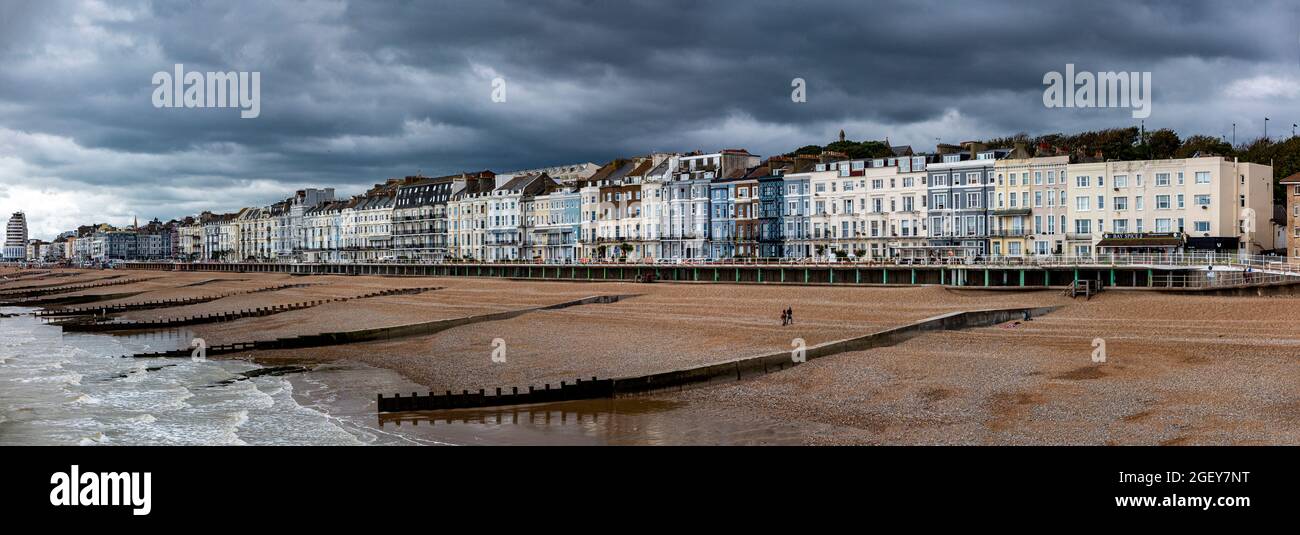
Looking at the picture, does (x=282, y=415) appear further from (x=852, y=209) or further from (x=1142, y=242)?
(x=852, y=209)

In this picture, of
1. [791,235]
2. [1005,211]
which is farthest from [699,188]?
[1005,211]

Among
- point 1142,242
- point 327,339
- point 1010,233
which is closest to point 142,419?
point 327,339

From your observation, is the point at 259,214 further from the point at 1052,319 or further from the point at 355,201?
the point at 1052,319

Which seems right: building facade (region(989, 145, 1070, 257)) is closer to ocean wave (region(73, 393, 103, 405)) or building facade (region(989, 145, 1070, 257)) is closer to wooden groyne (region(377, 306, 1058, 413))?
wooden groyne (region(377, 306, 1058, 413))

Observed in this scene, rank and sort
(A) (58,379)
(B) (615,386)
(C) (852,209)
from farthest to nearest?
1. (C) (852,209)
2. (A) (58,379)
3. (B) (615,386)

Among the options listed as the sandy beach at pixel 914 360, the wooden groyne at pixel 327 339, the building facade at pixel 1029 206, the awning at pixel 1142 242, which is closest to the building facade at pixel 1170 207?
the awning at pixel 1142 242

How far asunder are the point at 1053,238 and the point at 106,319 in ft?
198

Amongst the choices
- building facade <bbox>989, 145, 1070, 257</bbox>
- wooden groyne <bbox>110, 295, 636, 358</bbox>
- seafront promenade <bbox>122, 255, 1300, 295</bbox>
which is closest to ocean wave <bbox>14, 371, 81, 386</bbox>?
wooden groyne <bbox>110, 295, 636, 358</bbox>

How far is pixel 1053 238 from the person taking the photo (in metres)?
64.8

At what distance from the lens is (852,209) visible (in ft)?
251

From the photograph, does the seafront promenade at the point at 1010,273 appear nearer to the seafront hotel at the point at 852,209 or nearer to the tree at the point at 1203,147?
the seafront hotel at the point at 852,209

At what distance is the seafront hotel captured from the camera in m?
59.8

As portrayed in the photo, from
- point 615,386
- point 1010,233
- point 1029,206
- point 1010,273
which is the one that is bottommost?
point 615,386

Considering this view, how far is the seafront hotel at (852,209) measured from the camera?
5981cm
